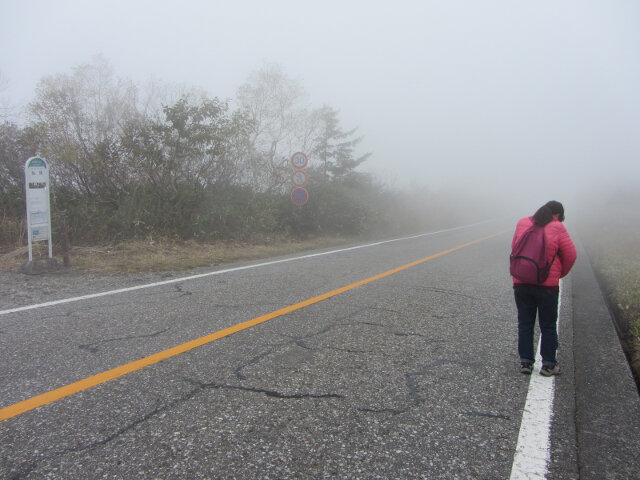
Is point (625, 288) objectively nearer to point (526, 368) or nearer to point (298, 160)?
point (526, 368)

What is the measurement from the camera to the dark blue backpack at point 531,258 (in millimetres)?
3371

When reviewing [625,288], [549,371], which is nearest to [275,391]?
[549,371]

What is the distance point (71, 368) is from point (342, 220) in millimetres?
13347

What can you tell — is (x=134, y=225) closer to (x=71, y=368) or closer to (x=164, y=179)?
(x=164, y=179)

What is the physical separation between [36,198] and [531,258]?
739cm

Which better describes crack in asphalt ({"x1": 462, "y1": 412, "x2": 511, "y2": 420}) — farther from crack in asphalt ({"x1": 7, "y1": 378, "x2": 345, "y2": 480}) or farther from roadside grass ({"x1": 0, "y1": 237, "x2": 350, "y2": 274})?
roadside grass ({"x1": 0, "y1": 237, "x2": 350, "y2": 274})

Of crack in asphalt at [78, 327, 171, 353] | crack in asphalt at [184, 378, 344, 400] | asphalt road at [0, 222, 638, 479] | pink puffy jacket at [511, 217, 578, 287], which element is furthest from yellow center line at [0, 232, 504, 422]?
pink puffy jacket at [511, 217, 578, 287]

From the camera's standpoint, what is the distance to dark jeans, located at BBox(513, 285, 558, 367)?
3436 mm

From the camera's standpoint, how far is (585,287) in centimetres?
733

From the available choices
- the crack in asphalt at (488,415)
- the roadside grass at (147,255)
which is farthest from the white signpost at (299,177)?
the crack in asphalt at (488,415)

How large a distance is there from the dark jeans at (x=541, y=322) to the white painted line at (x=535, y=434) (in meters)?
0.20

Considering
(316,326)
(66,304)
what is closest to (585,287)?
(316,326)

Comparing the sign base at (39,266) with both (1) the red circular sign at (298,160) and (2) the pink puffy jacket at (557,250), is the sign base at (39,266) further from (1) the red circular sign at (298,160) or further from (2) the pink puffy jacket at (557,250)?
(1) the red circular sign at (298,160)

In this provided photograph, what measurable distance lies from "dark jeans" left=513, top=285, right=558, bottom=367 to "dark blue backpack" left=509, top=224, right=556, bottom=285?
131mm
